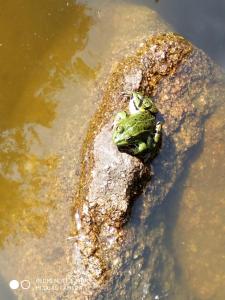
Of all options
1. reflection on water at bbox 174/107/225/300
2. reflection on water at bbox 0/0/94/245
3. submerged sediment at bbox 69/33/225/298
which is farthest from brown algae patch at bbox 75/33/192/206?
reflection on water at bbox 174/107/225/300

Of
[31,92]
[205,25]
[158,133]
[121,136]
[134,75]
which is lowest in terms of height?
[121,136]

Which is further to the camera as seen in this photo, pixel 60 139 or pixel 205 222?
pixel 60 139

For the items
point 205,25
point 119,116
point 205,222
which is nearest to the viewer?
point 119,116

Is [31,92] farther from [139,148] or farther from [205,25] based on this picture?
[205,25]

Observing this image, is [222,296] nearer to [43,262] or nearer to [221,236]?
[221,236]

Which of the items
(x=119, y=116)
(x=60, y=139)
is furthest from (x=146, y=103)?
(x=60, y=139)

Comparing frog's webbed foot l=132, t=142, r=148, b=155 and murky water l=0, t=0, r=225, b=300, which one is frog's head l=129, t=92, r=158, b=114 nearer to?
frog's webbed foot l=132, t=142, r=148, b=155

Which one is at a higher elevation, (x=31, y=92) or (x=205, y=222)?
(x=31, y=92)

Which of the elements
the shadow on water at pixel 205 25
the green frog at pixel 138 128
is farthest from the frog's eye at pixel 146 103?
the shadow on water at pixel 205 25
